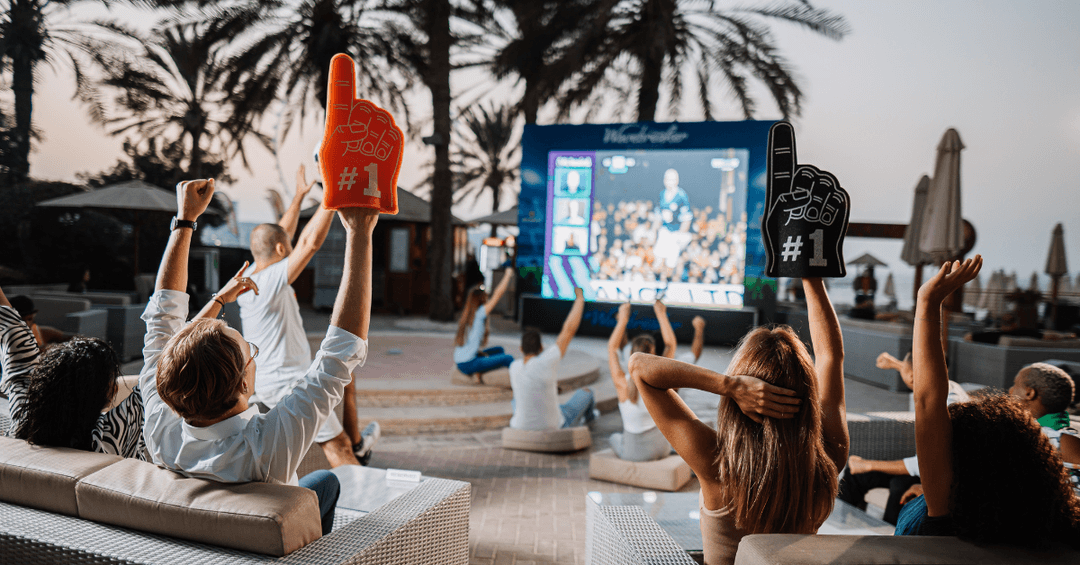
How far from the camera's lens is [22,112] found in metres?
12.3

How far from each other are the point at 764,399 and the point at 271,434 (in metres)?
1.35

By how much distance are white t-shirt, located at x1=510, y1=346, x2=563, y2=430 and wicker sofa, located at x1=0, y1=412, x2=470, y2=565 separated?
322 cm

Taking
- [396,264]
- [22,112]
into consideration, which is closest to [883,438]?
[396,264]

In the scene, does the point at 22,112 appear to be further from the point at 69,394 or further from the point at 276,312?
the point at 69,394

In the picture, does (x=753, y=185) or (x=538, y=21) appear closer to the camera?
(x=753, y=185)

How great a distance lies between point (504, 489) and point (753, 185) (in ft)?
24.9

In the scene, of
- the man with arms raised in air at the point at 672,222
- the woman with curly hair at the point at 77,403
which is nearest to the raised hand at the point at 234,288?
the woman with curly hair at the point at 77,403

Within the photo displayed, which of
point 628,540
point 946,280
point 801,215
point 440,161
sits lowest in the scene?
point 628,540

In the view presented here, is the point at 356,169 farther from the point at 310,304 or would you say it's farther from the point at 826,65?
the point at 310,304

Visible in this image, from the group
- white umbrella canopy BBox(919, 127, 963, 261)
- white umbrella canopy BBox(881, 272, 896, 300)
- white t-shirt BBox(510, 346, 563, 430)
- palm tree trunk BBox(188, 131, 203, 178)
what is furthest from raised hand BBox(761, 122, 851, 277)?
white umbrella canopy BBox(881, 272, 896, 300)

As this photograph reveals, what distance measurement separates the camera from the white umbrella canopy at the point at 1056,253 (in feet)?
44.9

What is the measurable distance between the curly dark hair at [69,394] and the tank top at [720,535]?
2132 mm

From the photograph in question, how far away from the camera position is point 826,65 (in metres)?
14.5

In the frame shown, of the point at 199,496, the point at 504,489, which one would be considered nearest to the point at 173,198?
the point at 504,489
